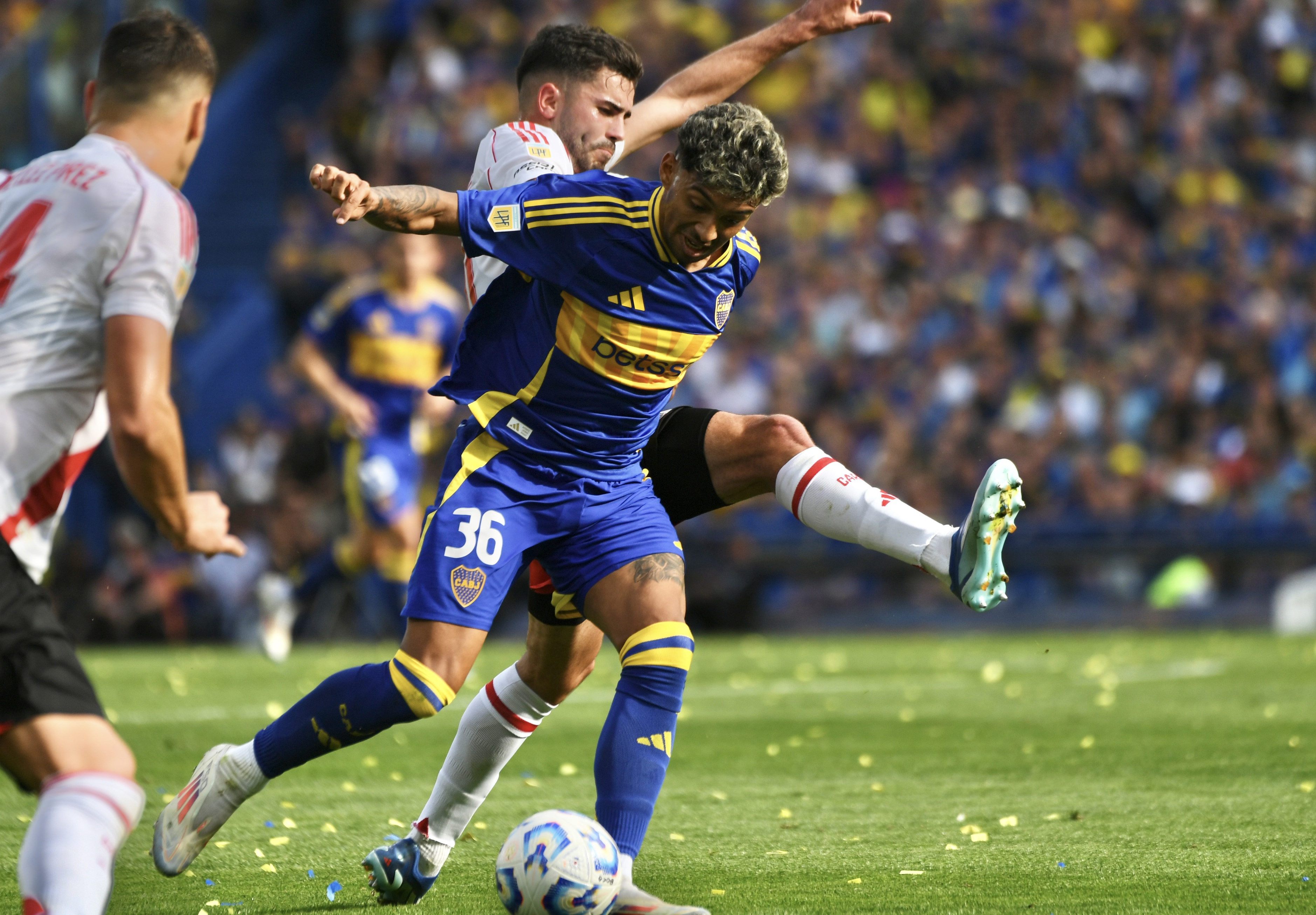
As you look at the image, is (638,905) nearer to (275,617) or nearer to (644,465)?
(644,465)

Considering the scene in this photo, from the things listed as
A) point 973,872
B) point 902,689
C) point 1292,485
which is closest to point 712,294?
point 973,872

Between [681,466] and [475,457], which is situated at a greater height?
[681,466]

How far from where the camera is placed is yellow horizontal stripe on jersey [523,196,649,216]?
4340 millimetres

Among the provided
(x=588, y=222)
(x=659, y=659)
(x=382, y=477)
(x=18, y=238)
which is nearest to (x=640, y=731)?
(x=659, y=659)

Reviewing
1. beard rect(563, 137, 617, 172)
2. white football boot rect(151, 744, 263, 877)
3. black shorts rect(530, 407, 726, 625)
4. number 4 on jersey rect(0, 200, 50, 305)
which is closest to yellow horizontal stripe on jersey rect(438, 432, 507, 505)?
black shorts rect(530, 407, 726, 625)

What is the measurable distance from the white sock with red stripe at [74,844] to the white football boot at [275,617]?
8.65 meters

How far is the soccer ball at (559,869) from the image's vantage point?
3.82 meters

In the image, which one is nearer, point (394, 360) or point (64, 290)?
point (64, 290)

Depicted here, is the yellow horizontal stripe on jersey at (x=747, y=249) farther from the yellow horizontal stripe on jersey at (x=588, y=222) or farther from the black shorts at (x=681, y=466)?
the black shorts at (x=681, y=466)

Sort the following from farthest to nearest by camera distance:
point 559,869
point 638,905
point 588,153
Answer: point 588,153, point 638,905, point 559,869

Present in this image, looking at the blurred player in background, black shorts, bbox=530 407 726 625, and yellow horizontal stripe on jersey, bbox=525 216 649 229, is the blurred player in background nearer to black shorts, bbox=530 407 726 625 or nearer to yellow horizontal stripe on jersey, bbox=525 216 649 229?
black shorts, bbox=530 407 726 625

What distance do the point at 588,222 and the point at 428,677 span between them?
4.34 feet

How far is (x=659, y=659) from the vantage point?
4184 mm

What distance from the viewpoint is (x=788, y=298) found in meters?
18.1
